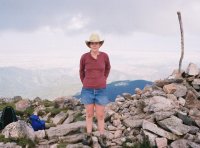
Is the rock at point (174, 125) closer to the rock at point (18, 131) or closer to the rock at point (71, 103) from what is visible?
the rock at point (18, 131)

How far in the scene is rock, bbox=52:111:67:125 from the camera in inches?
624

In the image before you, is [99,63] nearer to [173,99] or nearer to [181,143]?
[181,143]

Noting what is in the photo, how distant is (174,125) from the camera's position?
43.2 ft

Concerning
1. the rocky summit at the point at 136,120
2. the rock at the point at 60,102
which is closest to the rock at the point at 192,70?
the rocky summit at the point at 136,120

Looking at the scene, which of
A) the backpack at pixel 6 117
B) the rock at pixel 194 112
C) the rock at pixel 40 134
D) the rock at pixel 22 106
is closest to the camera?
the rock at pixel 40 134

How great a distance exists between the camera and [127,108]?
53.6 ft

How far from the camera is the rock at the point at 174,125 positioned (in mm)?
12883

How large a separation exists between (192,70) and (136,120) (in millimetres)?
5109

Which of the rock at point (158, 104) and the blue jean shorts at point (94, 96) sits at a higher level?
the blue jean shorts at point (94, 96)

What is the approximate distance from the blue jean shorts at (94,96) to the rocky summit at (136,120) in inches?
63.9

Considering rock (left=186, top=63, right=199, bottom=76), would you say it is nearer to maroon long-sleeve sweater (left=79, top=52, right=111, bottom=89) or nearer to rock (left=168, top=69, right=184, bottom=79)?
rock (left=168, top=69, right=184, bottom=79)

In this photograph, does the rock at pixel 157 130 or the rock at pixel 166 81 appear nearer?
the rock at pixel 157 130

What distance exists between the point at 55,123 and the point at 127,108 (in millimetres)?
3419

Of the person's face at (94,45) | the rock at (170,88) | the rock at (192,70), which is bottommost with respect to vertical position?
the rock at (170,88)
